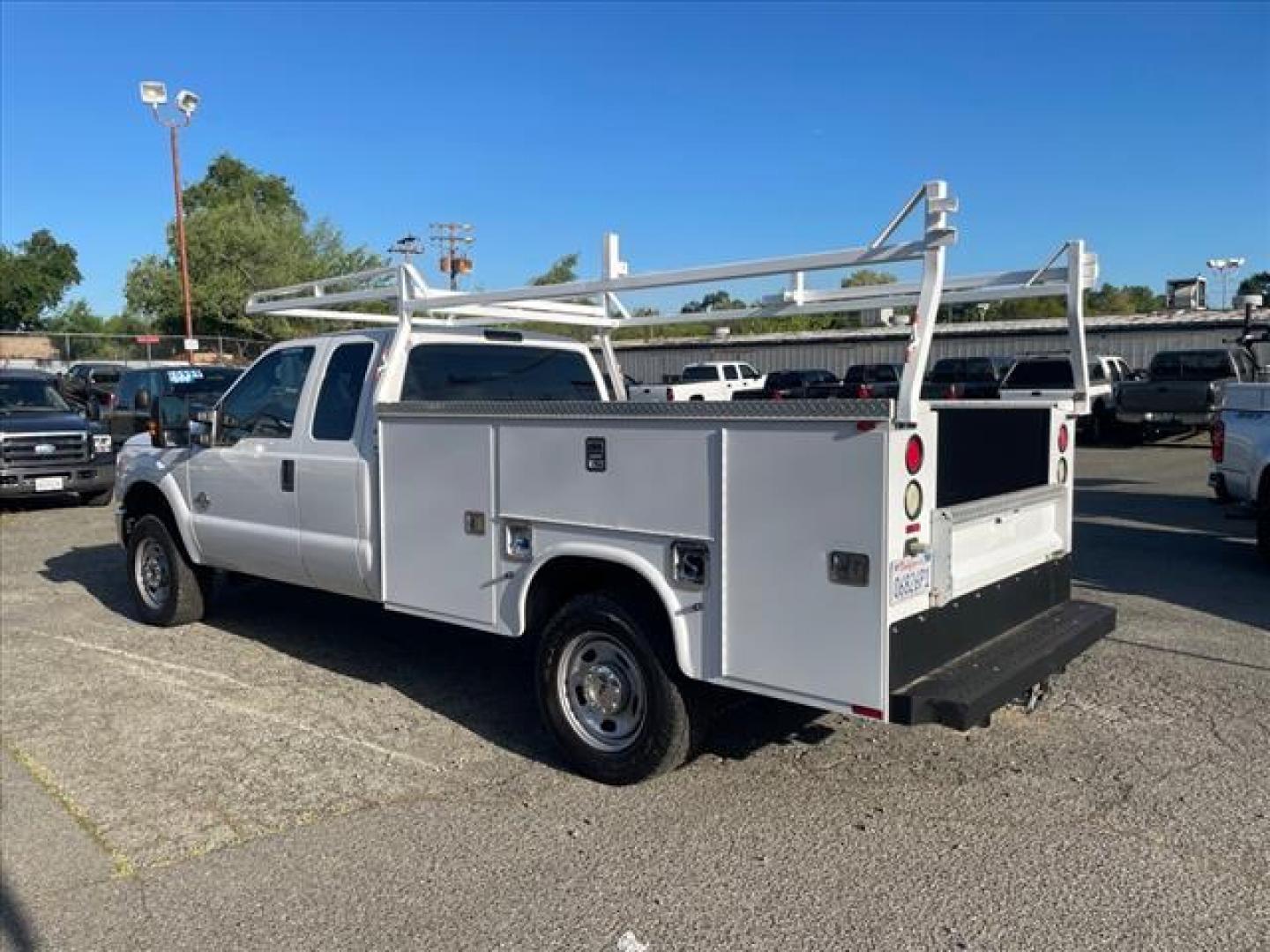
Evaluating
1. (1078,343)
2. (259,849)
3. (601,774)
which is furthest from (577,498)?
(1078,343)

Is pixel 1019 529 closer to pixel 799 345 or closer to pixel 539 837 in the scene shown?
pixel 539 837

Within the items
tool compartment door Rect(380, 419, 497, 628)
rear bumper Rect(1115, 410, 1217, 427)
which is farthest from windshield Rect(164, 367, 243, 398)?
rear bumper Rect(1115, 410, 1217, 427)

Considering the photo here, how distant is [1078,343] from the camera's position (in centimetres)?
505

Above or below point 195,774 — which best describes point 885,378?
above

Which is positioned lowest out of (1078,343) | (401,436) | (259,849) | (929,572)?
(259,849)

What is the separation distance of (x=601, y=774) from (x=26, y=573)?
7599 mm

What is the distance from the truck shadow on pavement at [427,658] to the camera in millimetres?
5098

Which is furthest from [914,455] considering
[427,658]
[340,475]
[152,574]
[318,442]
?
[152,574]

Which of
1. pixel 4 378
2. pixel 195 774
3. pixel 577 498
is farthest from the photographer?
pixel 4 378

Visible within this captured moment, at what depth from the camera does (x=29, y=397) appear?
15.4m

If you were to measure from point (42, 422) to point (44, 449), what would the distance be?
1.46ft

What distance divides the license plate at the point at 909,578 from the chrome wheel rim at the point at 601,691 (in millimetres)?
1214

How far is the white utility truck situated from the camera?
12.0 ft

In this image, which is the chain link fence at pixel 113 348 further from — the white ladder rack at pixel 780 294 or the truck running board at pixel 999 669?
the truck running board at pixel 999 669
